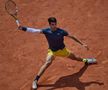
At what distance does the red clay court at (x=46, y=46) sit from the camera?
9.73 metres

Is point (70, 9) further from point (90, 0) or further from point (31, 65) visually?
point (31, 65)

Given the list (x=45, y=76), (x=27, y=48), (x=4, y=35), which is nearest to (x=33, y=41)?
(x=27, y=48)

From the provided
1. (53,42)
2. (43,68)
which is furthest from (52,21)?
(43,68)

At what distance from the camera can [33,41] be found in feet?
38.3

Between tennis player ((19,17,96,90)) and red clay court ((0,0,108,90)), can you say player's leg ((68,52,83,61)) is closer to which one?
tennis player ((19,17,96,90))

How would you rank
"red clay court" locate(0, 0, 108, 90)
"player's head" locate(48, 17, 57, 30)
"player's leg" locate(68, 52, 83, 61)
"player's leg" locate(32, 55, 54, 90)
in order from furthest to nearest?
"red clay court" locate(0, 0, 108, 90) < "player's leg" locate(68, 52, 83, 61) < "player's leg" locate(32, 55, 54, 90) < "player's head" locate(48, 17, 57, 30)

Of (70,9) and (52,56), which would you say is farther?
(70,9)

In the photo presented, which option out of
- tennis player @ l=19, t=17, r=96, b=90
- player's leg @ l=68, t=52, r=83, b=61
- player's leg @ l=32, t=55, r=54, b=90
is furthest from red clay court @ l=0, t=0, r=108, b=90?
tennis player @ l=19, t=17, r=96, b=90

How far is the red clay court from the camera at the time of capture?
973 cm

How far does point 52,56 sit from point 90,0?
513 cm

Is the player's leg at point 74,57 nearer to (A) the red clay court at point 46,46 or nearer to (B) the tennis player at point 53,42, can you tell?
(B) the tennis player at point 53,42

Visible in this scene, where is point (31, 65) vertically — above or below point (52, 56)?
below

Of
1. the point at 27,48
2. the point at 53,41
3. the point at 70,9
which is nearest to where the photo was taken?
the point at 53,41

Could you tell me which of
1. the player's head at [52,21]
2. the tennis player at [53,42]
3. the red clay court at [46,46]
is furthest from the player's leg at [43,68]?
the player's head at [52,21]
